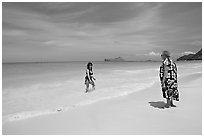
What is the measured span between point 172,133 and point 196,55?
3822 inches

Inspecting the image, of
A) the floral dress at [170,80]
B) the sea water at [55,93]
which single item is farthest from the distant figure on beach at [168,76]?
the sea water at [55,93]

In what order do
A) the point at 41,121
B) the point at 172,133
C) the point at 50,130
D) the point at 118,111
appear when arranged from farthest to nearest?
1. the point at 118,111
2. the point at 41,121
3. the point at 50,130
4. the point at 172,133

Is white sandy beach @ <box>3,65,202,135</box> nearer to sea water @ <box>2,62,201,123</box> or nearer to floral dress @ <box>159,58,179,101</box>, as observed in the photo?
floral dress @ <box>159,58,179,101</box>

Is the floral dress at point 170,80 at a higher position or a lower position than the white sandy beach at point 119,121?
higher

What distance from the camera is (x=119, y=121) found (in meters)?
5.07

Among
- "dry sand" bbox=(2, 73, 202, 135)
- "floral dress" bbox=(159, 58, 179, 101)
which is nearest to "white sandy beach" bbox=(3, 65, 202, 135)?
"dry sand" bbox=(2, 73, 202, 135)

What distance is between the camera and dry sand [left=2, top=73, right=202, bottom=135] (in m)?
4.55

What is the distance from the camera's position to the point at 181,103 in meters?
6.64

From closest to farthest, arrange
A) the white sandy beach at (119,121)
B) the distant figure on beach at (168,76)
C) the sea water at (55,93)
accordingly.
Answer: the white sandy beach at (119,121) → the distant figure on beach at (168,76) → the sea water at (55,93)

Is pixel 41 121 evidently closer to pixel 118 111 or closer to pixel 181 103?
pixel 118 111

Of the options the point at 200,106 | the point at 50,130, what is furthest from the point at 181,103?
the point at 50,130

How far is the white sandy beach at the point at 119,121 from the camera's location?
455 centimetres

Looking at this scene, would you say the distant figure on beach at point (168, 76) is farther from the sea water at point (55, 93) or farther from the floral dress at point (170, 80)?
the sea water at point (55, 93)

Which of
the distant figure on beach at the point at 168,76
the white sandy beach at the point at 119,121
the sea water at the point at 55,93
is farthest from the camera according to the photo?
the sea water at the point at 55,93
